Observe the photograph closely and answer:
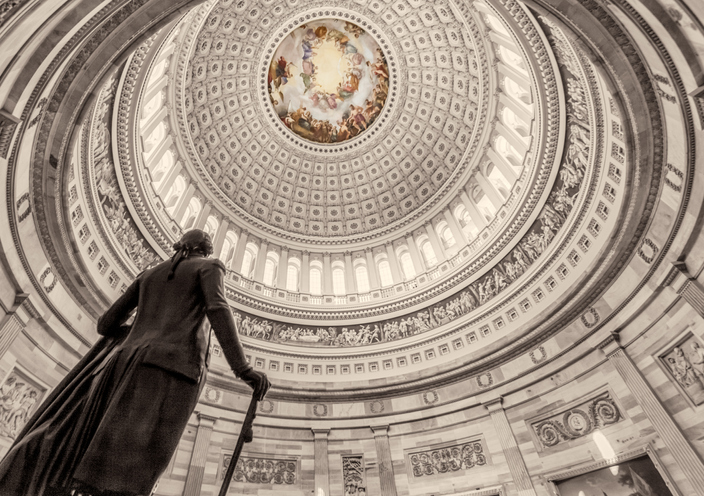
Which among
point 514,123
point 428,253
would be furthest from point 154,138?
point 514,123

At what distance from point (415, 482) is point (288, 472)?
15.8 ft

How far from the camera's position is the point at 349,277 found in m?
24.7

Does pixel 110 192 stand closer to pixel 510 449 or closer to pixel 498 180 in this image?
pixel 510 449

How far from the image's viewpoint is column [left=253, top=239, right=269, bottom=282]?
22.9m

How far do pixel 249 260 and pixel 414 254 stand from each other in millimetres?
9898

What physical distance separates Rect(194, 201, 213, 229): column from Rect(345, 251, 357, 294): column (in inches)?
347

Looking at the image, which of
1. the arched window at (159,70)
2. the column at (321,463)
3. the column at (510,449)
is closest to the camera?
the column at (510,449)

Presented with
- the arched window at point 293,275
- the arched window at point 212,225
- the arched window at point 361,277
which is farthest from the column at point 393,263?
the arched window at point 212,225

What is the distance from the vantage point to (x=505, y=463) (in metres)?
13.8

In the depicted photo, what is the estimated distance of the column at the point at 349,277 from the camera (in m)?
23.9

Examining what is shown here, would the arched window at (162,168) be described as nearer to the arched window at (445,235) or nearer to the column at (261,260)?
the column at (261,260)

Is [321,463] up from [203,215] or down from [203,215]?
down

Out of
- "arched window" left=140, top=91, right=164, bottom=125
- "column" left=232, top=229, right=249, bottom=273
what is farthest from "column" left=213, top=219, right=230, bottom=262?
"arched window" left=140, top=91, right=164, bottom=125

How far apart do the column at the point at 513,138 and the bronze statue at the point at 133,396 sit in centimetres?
1906
